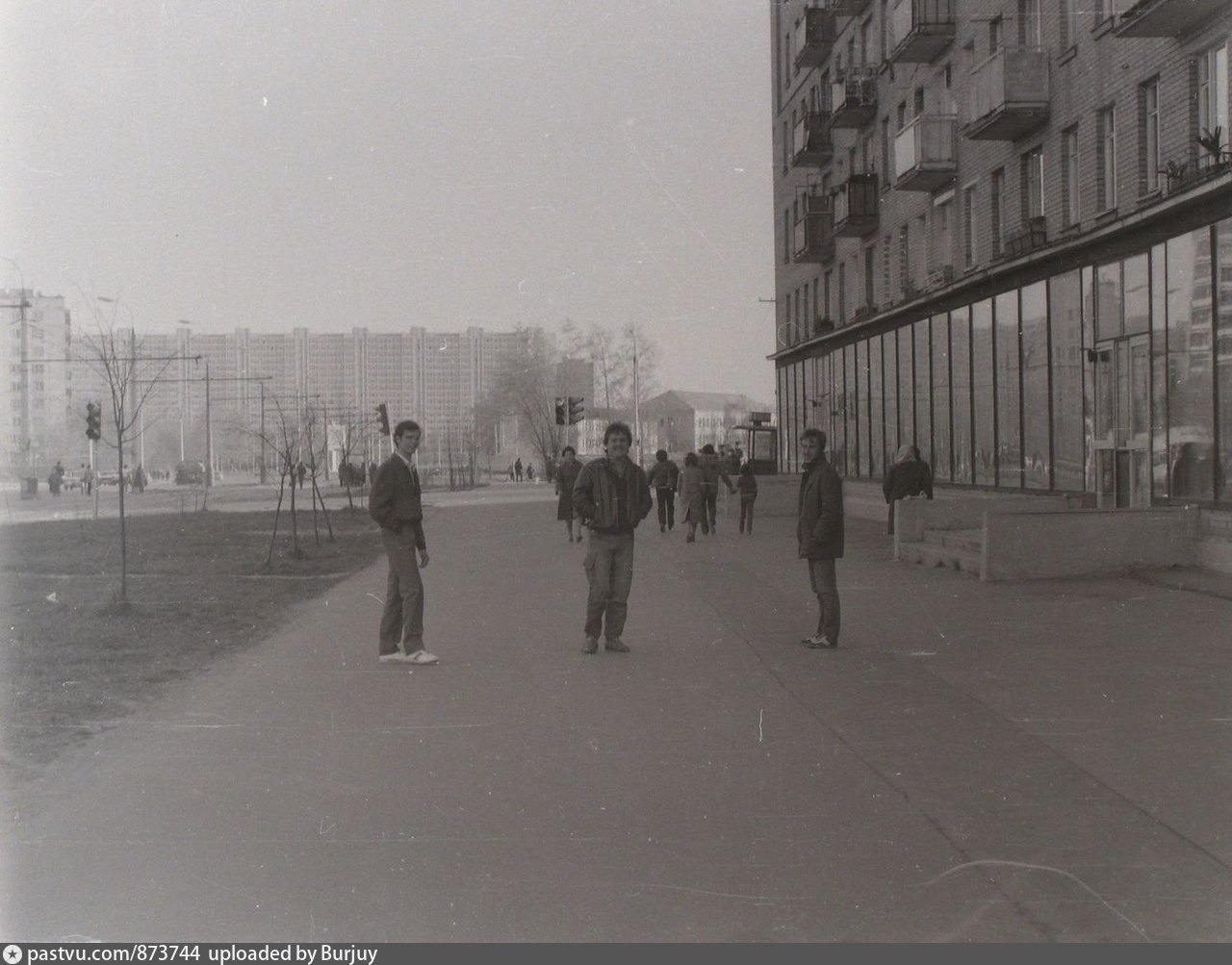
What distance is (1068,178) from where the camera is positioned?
24344 millimetres

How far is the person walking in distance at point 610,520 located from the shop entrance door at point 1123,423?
1094 cm

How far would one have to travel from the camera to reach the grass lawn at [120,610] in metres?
8.88

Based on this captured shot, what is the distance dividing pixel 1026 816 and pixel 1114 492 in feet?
55.9

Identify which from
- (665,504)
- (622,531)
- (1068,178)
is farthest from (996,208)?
(622,531)

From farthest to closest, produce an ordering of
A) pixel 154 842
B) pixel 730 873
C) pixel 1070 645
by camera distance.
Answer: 1. pixel 1070 645
2. pixel 154 842
3. pixel 730 873

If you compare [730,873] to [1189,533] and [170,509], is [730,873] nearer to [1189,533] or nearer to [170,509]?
[1189,533]

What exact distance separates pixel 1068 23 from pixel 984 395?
7.61 metres

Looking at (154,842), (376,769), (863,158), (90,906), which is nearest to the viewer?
(90,906)

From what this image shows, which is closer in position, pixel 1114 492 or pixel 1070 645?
pixel 1070 645

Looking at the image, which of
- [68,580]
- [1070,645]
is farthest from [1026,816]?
[68,580]

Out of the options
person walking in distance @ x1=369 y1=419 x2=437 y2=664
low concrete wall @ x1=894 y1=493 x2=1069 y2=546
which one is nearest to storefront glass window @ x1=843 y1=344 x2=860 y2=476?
low concrete wall @ x1=894 y1=493 x2=1069 y2=546

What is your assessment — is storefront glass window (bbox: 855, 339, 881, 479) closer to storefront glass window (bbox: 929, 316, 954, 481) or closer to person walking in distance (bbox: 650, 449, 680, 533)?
storefront glass window (bbox: 929, 316, 954, 481)

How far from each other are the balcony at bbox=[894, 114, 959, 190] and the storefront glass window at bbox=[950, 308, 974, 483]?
2845 millimetres

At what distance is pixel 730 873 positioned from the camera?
5.19m
